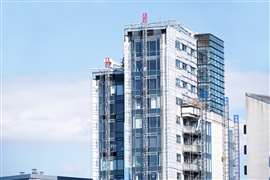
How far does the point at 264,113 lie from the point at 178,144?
107 ft

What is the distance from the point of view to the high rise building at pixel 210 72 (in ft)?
415

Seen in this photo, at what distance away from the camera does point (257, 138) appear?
81250 mm

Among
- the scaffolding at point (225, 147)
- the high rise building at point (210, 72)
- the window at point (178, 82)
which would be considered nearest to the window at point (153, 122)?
the window at point (178, 82)

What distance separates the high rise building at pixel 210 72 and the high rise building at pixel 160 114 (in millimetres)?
6711

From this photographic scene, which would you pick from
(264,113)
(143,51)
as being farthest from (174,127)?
(264,113)

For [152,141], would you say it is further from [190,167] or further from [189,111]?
[190,167]

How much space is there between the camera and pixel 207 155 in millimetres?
118125

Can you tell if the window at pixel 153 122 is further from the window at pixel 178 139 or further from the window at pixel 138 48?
the window at pixel 138 48

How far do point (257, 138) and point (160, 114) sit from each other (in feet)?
101

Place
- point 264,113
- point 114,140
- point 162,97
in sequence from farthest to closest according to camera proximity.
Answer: point 114,140 → point 162,97 → point 264,113

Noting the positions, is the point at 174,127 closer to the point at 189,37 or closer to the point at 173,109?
the point at 173,109

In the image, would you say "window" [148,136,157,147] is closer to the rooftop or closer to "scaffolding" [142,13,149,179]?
"scaffolding" [142,13,149,179]

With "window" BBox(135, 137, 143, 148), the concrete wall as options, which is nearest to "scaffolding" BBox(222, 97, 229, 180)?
the concrete wall

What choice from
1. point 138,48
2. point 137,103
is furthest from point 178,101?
point 138,48
